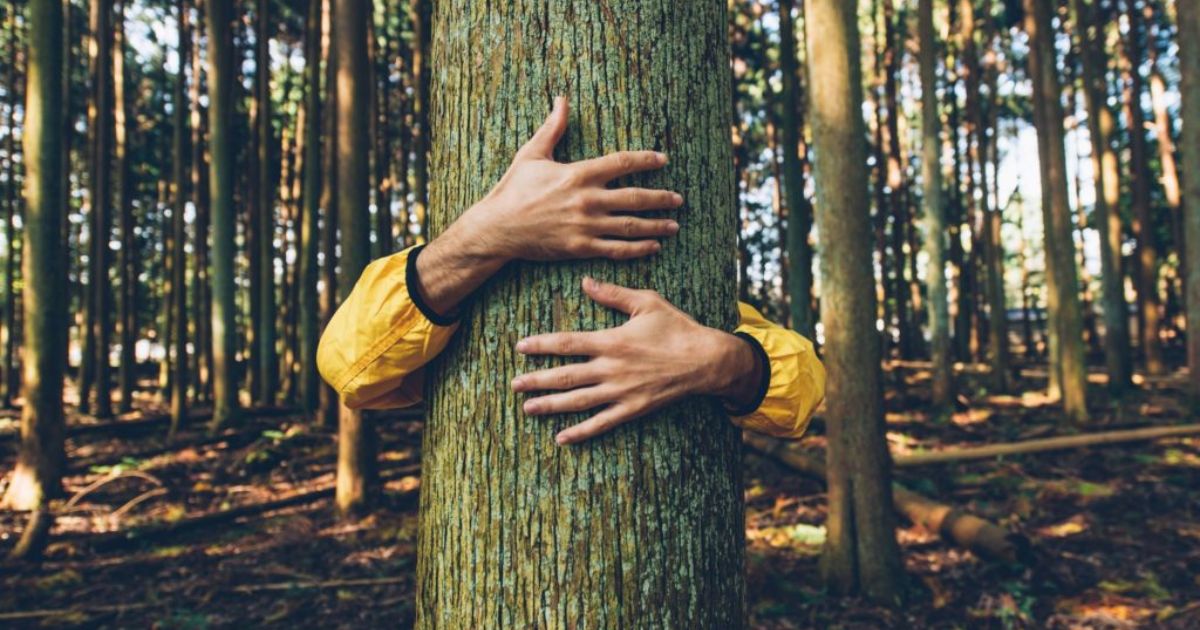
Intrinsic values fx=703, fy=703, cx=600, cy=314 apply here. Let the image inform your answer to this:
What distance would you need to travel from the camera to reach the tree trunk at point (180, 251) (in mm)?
12289

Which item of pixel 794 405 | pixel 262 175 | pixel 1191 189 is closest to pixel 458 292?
pixel 794 405

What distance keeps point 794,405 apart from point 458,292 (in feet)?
2.74

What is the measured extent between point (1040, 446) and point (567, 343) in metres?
8.46

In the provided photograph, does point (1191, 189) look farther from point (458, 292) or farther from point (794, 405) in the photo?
point (458, 292)

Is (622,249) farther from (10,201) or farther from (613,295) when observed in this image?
(10,201)

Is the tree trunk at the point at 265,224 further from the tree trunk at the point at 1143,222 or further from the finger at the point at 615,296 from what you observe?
the tree trunk at the point at 1143,222

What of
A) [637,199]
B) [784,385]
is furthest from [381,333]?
[784,385]

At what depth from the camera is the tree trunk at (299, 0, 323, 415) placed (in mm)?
12414

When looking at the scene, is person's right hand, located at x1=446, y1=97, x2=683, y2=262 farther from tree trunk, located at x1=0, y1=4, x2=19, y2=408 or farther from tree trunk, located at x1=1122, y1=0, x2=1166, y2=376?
tree trunk, located at x1=0, y1=4, x2=19, y2=408

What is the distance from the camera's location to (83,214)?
24.8 metres

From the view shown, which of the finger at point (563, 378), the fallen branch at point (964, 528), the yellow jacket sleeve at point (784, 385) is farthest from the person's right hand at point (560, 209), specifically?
the fallen branch at point (964, 528)

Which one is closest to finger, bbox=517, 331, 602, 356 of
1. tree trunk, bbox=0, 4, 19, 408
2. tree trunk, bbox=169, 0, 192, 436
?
tree trunk, bbox=169, 0, 192, 436

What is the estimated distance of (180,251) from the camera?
43.0 ft

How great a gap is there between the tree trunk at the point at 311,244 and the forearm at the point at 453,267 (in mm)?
11308
